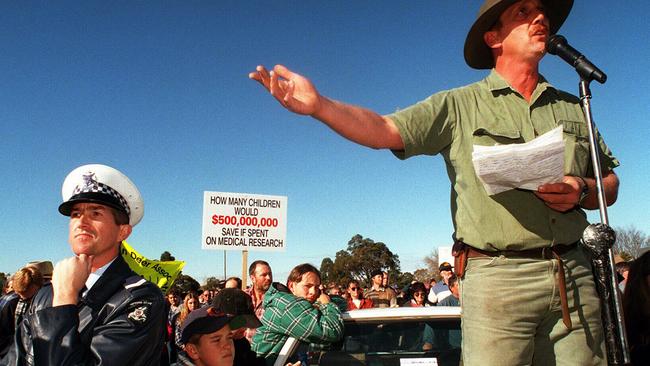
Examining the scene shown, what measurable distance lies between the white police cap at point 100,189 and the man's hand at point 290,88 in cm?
96

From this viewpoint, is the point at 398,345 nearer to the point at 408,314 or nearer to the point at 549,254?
the point at 408,314

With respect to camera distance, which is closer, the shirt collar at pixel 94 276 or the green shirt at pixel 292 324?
the shirt collar at pixel 94 276

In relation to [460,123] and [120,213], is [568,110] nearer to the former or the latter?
[460,123]

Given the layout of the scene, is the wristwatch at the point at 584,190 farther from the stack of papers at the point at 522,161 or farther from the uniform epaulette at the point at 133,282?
the uniform epaulette at the point at 133,282

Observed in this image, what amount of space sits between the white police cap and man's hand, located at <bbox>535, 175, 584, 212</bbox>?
1728 millimetres

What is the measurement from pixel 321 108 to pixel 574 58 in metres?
1.03

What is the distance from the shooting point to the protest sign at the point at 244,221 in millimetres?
9398

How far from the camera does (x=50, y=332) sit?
1.97 meters

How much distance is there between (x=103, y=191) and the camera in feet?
7.97

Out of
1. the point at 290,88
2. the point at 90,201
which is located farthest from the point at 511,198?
the point at 90,201

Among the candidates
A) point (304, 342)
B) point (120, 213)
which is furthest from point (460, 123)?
point (304, 342)

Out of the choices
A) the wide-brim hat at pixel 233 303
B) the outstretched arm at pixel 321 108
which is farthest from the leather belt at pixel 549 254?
the wide-brim hat at pixel 233 303

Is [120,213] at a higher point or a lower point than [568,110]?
lower

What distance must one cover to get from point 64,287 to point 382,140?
1.27 metres
